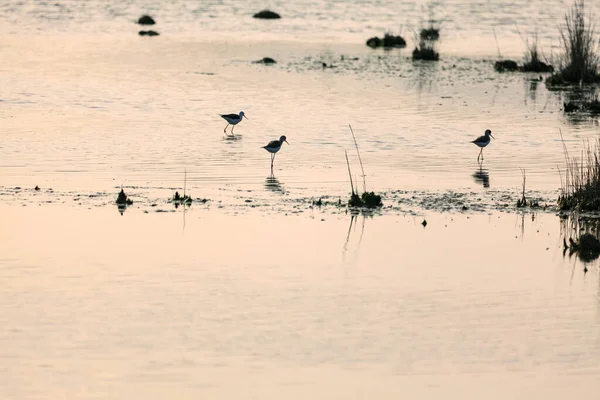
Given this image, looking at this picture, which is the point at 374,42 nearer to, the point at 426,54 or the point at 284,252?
the point at 426,54

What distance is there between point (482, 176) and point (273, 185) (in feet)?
12.2

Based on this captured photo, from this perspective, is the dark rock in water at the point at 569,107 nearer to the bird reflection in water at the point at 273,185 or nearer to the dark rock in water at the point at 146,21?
the bird reflection in water at the point at 273,185

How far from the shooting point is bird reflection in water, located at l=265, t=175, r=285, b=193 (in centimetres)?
1851

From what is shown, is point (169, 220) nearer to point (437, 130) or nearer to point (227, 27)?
point (437, 130)

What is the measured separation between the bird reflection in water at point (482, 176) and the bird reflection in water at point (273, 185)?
325 cm

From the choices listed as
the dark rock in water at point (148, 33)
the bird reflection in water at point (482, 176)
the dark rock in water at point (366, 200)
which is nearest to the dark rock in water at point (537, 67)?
the dark rock in water at point (148, 33)

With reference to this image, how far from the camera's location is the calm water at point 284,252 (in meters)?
10.2

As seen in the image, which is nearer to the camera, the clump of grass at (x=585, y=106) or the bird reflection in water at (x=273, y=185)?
the bird reflection in water at (x=273, y=185)

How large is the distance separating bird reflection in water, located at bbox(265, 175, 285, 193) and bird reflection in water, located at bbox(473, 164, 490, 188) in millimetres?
3247

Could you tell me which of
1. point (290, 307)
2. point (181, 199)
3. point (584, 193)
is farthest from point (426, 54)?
point (290, 307)

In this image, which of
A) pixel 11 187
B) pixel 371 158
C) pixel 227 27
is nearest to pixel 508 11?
pixel 227 27

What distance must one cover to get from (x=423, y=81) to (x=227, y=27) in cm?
2135

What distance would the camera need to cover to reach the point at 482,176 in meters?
20.4

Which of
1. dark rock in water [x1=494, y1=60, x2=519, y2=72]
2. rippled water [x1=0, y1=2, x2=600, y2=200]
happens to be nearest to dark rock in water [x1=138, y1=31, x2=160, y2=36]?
rippled water [x1=0, y1=2, x2=600, y2=200]
